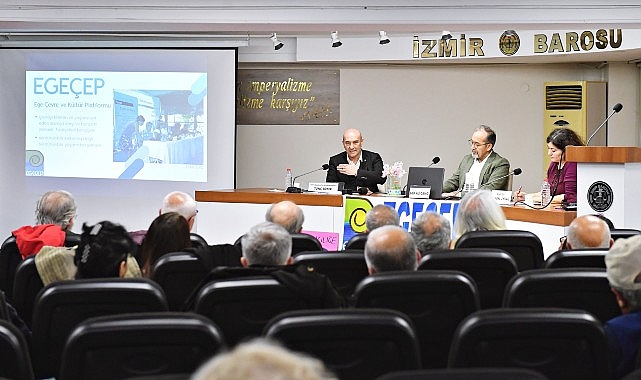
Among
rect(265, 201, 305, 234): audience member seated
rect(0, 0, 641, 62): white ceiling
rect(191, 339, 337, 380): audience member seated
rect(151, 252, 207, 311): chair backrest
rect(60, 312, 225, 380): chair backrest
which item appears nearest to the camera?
rect(191, 339, 337, 380): audience member seated

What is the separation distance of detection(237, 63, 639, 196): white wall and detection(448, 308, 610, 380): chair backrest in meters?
8.88

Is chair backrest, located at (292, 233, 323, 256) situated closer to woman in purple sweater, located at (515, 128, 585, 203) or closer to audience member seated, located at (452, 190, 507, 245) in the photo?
audience member seated, located at (452, 190, 507, 245)

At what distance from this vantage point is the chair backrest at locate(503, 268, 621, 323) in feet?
10.3

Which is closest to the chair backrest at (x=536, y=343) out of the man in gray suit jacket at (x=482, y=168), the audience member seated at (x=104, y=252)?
the audience member seated at (x=104, y=252)

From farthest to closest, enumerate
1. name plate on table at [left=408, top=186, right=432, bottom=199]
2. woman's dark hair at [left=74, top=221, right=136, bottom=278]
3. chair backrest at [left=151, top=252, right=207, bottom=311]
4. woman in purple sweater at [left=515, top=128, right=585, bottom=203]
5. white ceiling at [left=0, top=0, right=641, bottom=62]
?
name plate on table at [left=408, top=186, right=432, bottom=199] < white ceiling at [left=0, top=0, right=641, bottom=62] < woman in purple sweater at [left=515, top=128, right=585, bottom=203] < chair backrest at [left=151, top=252, right=207, bottom=311] < woman's dark hair at [left=74, top=221, right=136, bottom=278]

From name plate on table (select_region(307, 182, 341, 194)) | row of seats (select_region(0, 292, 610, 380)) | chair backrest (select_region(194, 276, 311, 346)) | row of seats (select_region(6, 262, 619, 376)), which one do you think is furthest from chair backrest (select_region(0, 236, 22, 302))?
name plate on table (select_region(307, 182, 341, 194))

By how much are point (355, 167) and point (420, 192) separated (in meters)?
1.10

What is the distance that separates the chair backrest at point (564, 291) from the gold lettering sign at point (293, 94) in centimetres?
814

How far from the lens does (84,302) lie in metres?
3.08

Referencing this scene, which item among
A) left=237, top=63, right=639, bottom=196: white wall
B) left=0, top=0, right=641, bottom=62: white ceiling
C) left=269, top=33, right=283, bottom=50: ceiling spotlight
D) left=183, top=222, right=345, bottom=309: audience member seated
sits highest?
left=269, top=33, right=283, bottom=50: ceiling spotlight

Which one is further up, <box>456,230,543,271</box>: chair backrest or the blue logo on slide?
the blue logo on slide

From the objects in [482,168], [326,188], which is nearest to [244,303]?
[482,168]

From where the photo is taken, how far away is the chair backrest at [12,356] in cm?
243

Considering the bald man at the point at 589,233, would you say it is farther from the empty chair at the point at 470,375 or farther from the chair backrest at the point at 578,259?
the empty chair at the point at 470,375
